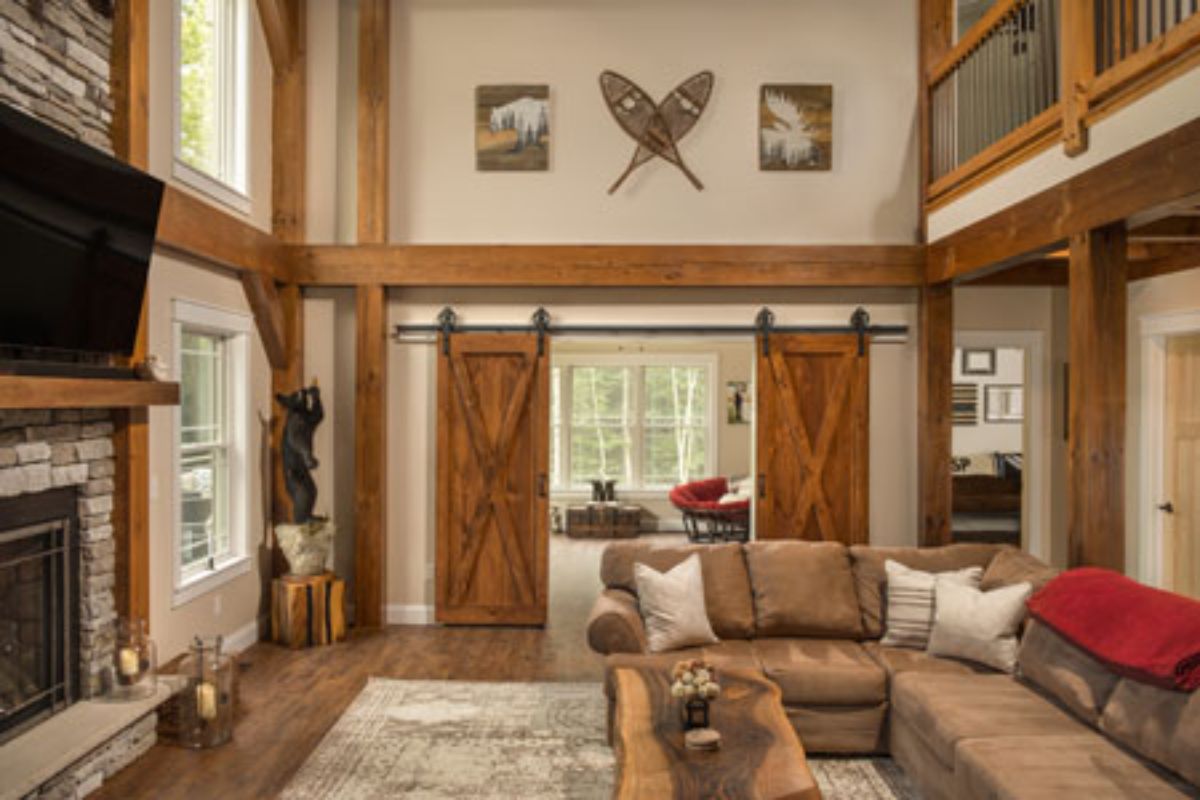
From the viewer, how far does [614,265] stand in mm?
6316

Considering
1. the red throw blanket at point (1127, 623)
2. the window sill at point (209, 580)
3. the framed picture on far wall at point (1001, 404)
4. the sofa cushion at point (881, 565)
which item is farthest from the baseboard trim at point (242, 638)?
the framed picture on far wall at point (1001, 404)

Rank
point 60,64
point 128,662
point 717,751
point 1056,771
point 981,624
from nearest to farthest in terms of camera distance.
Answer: point 1056,771 → point 717,751 → point 60,64 → point 128,662 → point 981,624

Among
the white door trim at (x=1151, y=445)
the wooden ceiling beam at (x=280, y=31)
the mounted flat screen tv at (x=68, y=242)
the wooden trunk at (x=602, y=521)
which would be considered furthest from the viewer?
the wooden trunk at (x=602, y=521)

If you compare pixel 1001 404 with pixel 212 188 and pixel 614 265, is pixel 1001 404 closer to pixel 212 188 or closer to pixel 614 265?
pixel 614 265

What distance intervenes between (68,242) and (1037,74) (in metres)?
4.79

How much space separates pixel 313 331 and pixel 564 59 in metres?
2.68

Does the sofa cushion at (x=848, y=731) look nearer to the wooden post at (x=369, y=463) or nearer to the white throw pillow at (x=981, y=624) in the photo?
the white throw pillow at (x=981, y=624)

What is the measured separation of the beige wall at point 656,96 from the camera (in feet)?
21.1

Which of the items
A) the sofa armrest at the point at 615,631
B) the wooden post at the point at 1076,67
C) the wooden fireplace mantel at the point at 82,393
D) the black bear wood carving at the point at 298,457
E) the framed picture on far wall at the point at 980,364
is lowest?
the sofa armrest at the point at 615,631

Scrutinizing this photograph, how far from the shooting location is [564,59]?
21.2ft

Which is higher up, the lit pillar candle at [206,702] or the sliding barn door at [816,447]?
the sliding barn door at [816,447]

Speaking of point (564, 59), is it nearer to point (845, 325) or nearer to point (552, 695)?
point (845, 325)

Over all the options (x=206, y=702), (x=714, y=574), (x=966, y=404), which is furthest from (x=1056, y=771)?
(x=966, y=404)

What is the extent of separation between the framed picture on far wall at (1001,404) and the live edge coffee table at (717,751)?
26.1 ft
